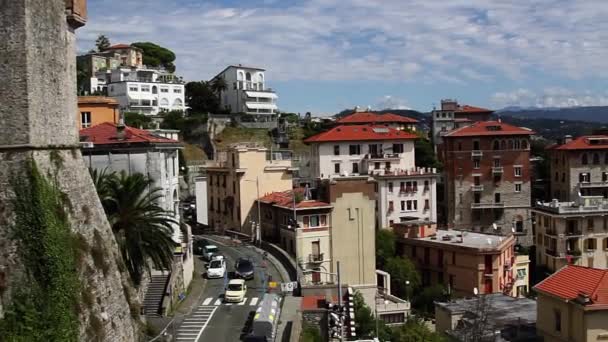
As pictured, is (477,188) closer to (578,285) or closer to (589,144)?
(589,144)

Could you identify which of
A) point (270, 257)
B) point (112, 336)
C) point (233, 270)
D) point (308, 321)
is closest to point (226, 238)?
point (270, 257)

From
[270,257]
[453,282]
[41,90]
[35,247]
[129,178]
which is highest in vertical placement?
[41,90]

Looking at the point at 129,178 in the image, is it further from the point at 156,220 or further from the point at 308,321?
the point at 308,321

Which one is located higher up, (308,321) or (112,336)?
(112,336)

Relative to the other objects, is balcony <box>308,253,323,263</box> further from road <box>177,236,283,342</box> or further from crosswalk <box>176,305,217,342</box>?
crosswalk <box>176,305,217,342</box>

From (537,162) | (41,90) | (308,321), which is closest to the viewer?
(41,90)

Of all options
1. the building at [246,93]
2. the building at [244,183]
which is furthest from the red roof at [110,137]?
the building at [246,93]

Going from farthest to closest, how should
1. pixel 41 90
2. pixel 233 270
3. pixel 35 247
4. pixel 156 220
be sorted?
pixel 233 270 < pixel 156 220 < pixel 41 90 < pixel 35 247

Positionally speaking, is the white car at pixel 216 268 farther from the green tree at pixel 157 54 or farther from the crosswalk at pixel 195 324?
the green tree at pixel 157 54
